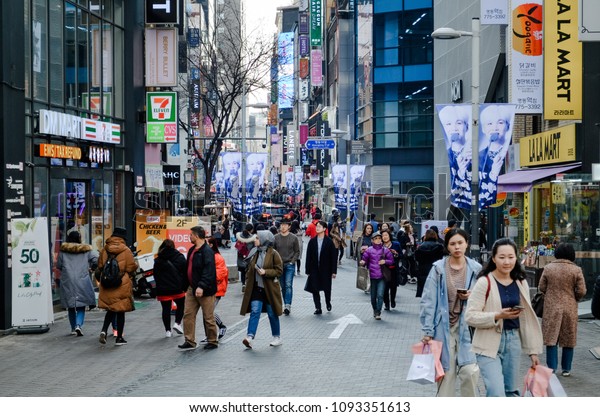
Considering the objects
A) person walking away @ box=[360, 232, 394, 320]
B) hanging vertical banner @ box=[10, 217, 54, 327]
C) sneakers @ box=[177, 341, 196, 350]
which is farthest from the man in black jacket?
person walking away @ box=[360, 232, 394, 320]

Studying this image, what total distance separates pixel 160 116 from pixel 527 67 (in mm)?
10095

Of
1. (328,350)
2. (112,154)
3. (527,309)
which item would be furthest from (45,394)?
(112,154)

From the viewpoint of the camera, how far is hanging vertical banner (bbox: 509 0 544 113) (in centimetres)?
2534

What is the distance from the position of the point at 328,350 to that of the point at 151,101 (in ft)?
49.2

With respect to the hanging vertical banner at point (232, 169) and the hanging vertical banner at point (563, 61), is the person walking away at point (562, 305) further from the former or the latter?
the hanging vertical banner at point (232, 169)

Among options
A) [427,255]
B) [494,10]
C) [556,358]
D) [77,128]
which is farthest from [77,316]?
[494,10]

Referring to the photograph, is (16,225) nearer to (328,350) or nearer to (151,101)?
(328,350)

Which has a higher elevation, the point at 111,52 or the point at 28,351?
the point at 111,52

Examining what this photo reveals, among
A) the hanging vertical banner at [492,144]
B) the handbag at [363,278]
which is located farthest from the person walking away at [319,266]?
the hanging vertical banner at [492,144]

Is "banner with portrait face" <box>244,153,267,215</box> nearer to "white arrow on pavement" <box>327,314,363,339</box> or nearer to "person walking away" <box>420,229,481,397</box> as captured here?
"white arrow on pavement" <box>327,314,363,339</box>

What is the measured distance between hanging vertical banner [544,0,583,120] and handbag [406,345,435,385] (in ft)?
50.6

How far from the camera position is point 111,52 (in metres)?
25.6

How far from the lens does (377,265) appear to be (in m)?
19.2

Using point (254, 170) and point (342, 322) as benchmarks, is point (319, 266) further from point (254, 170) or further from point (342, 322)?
point (254, 170)
